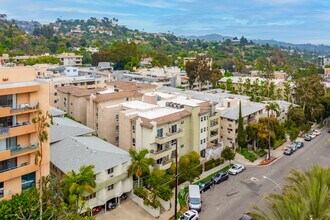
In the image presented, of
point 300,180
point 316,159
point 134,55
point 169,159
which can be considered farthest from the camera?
point 134,55

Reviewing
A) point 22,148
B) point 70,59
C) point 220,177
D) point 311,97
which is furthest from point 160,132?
point 70,59

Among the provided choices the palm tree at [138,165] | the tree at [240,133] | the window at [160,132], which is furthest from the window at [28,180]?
the tree at [240,133]

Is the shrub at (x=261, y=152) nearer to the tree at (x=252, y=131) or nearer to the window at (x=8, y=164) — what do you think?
the tree at (x=252, y=131)

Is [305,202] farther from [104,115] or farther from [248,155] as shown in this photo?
[104,115]

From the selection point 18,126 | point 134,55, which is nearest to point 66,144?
point 18,126

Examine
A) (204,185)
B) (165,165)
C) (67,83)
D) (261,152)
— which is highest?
(67,83)

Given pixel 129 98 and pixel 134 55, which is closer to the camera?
pixel 129 98

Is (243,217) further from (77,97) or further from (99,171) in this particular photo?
(77,97)
